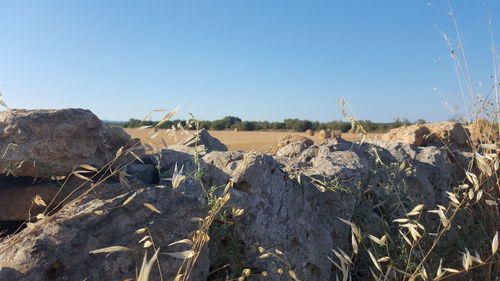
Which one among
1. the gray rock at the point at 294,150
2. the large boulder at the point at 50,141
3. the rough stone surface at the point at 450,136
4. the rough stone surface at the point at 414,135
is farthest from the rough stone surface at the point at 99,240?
the rough stone surface at the point at 450,136

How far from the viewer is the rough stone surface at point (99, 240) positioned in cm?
174

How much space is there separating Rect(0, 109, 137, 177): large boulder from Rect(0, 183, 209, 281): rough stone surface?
85cm

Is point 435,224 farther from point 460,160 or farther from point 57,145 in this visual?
point 57,145

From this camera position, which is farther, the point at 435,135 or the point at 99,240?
the point at 435,135

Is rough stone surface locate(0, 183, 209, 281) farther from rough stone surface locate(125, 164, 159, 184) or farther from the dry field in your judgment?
rough stone surface locate(125, 164, 159, 184)

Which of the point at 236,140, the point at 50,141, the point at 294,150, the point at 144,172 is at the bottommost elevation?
the point at 236,140

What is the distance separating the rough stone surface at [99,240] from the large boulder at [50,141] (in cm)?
85

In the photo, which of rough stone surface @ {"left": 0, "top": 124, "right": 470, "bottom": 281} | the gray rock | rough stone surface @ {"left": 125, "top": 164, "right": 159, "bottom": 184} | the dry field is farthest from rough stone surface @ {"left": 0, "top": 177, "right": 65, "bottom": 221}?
the gray rock

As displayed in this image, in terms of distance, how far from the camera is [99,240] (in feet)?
6.06

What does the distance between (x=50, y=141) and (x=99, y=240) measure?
1.21 meters

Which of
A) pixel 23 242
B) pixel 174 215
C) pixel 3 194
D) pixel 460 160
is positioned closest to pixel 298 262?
pixel 174 215

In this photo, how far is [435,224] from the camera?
3.32 m

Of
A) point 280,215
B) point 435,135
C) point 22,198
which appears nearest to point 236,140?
point 435,135

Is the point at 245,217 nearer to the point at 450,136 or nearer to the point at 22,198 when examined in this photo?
the point at 22,198
